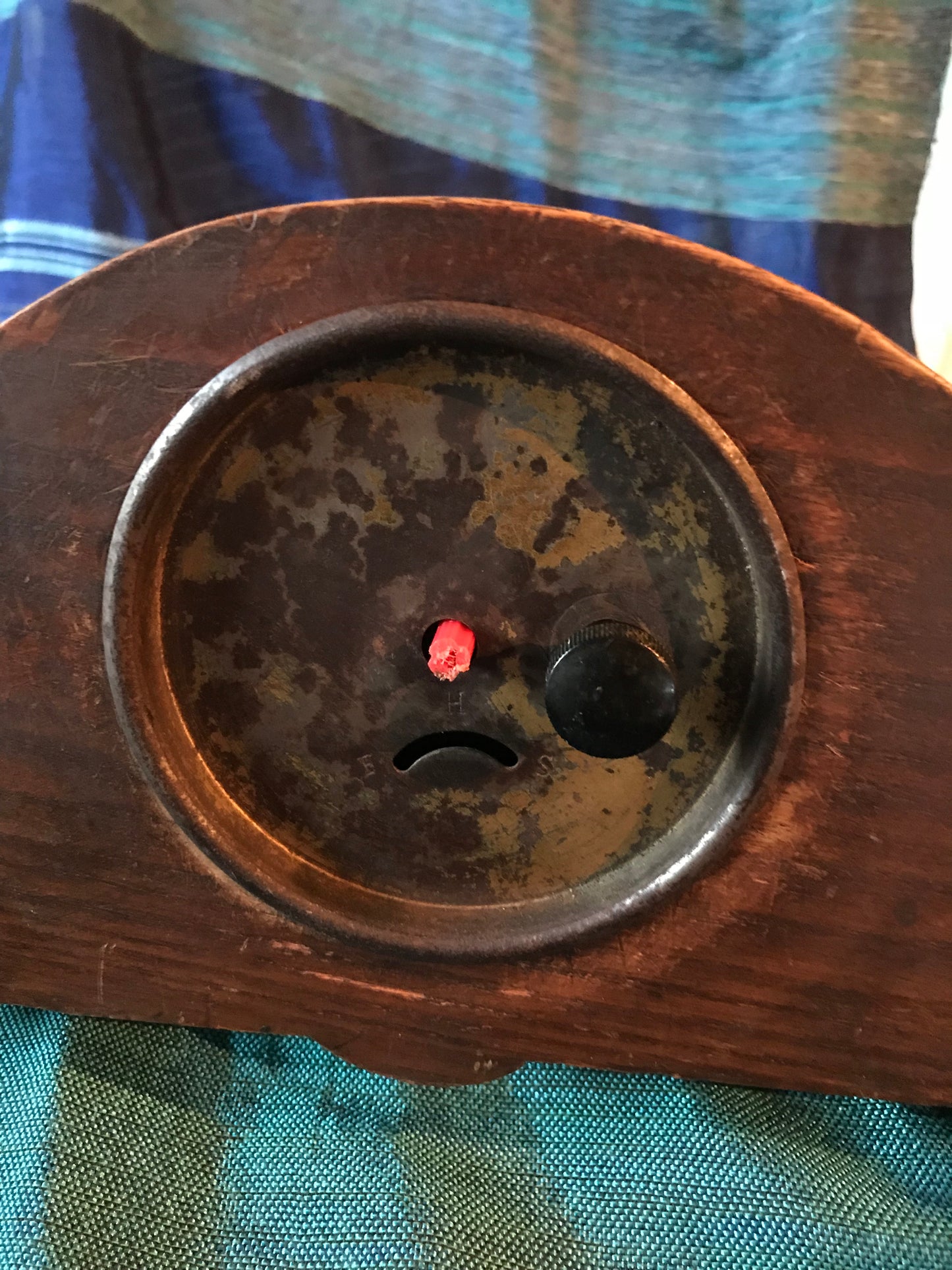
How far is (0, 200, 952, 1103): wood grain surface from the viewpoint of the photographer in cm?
53

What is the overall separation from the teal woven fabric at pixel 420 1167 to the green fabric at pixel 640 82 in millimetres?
817

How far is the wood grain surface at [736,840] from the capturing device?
20.8 inches

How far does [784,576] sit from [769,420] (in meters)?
0.09

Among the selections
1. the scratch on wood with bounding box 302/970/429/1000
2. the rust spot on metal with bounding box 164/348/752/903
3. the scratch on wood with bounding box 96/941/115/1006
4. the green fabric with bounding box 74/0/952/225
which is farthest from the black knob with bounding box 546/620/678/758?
the green fabric with bounding box 74/0/952/225

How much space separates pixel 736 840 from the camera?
1.94ft

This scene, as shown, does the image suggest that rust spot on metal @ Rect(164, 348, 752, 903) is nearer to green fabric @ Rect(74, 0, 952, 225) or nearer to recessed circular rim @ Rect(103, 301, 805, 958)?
recessed circular rim @ Rect(103, 301, 805, 958)

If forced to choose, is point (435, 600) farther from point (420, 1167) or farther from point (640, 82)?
point (640, 82)

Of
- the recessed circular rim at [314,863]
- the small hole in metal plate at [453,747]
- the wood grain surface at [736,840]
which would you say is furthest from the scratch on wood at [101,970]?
the small hole in metal plate at [453,747]

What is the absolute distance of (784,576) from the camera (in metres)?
0.53

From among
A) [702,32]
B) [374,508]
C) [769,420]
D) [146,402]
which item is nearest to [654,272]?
[769,420]

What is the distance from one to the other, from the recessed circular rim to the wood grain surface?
0.06 ft

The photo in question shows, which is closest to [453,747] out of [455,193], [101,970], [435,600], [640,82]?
[435,600]

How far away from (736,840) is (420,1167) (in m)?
0.35

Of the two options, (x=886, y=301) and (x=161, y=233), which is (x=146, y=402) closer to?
(x=161, y=233)
